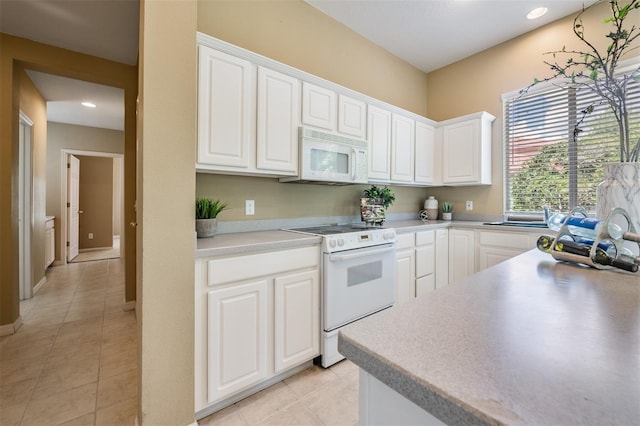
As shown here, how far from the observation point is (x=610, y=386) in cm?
36

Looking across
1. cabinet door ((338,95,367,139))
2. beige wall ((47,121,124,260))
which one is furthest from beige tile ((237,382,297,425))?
beige wall ((47,121,124,260))

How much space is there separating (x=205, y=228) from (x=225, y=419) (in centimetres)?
109

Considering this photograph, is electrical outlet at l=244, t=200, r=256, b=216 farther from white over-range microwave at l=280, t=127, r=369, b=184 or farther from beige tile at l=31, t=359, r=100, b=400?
beige tile at l=31, t=359, r=100, b=400

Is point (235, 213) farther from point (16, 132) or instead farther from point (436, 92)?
point (436, 92)

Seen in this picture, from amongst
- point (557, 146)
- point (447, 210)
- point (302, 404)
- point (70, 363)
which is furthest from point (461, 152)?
point (70, 363)

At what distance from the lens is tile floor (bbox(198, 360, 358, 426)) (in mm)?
1519

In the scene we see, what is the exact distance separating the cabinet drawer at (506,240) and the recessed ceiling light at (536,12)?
2.12m

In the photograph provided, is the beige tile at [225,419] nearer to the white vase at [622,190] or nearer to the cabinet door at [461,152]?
the white vase at [622,190]

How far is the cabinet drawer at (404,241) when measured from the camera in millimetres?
2571

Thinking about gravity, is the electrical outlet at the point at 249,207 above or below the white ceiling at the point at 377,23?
below

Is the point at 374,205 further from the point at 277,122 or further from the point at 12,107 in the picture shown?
the point at 12,107

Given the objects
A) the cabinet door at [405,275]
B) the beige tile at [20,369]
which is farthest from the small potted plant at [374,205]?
the beige tile at [20,369]

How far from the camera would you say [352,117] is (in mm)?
2531

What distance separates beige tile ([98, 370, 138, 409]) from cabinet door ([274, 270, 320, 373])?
958mm
